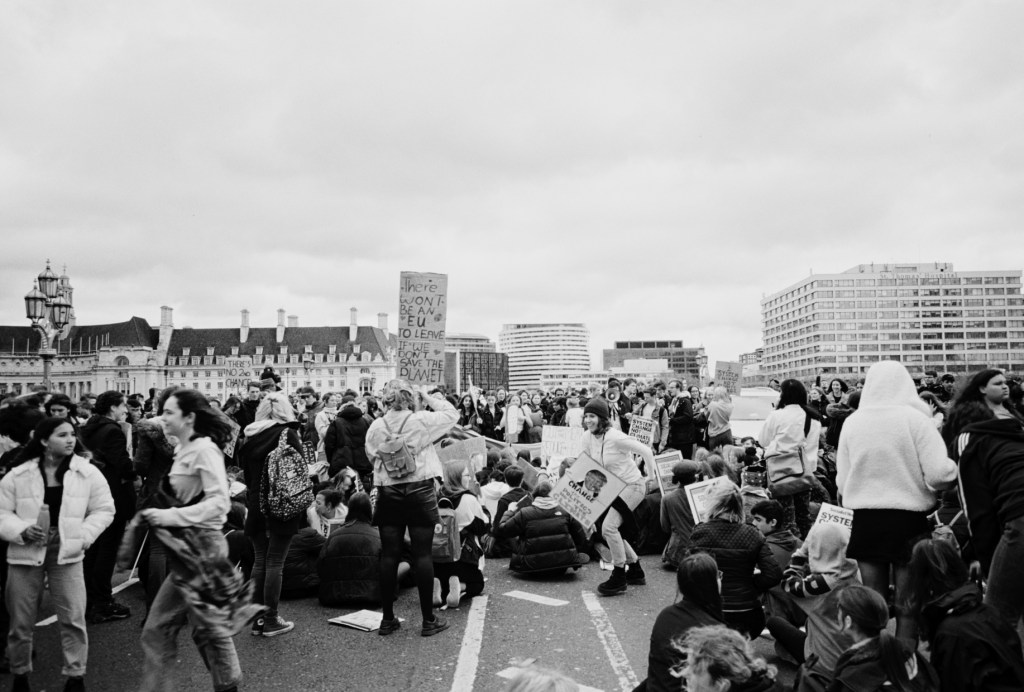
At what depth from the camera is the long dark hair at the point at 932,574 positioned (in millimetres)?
3871

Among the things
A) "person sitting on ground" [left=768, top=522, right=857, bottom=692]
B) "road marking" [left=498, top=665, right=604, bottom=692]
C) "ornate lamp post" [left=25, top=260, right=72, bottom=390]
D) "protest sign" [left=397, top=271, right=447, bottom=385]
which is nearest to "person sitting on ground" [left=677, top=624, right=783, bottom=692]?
"person sitting on ground" [left=768, top=522, right=857, bottom=692]

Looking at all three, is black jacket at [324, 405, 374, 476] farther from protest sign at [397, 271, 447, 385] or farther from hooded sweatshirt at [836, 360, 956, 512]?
hooded sweatshirt at [836, 360, 956, 512]

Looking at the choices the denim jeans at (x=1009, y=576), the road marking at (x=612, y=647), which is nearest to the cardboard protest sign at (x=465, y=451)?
the road marking at (x=612, y=647)

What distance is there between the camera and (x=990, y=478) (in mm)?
4094

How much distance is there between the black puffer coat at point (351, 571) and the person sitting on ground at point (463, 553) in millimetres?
651

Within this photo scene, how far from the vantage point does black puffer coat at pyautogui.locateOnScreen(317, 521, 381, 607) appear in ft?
23.7

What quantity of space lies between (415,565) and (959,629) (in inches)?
163

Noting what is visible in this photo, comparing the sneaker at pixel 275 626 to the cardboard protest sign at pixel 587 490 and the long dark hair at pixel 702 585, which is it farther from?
the long dark hair at pixel 702 585

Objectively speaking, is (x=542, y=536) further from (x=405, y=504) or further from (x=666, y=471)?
(x=666, y=471)

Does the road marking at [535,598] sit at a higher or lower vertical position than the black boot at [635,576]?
lower

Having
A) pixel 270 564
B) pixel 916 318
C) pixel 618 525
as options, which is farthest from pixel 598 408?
pixel 916 318

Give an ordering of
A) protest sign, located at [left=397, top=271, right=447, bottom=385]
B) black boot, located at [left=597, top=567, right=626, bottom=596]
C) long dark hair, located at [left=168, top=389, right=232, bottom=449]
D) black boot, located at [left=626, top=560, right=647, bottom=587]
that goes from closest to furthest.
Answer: long dark hair, located at [left=168, top=389, right=232, bottom=449], black boot, located at [left=597, top=567, right=626, bottom=596], black boot, located at [left=626, top=560, right=647, bottom=587], protest sign, located at [left=397, top=271, right=447, bottom=385]

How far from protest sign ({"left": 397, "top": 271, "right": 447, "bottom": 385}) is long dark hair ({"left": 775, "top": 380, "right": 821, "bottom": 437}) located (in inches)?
166

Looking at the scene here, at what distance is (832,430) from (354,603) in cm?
714
